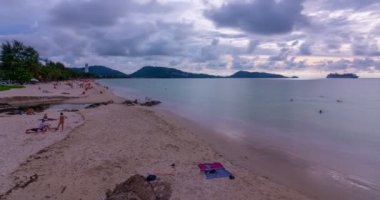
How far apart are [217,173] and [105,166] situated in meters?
4.71

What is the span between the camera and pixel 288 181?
11.8 meters

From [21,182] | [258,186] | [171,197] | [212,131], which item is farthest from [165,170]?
[212,131]

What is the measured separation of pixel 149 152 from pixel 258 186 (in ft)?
19.2

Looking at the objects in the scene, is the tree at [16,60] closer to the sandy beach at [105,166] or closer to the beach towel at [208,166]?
the sandy beach at [105,166]

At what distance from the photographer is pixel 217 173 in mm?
11031

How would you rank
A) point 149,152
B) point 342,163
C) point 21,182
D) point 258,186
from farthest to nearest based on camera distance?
1. point 342,163
2. point 149,152
3. point 258,186
4. point 21,182

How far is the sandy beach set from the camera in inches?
365

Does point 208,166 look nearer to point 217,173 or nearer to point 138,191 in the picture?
point 217,173

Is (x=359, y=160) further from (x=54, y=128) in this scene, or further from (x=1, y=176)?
(x=54, y=128)

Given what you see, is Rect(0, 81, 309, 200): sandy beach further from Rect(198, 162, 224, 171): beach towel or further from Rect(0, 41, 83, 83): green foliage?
Rect(0, 41, 83, 83): green foliage

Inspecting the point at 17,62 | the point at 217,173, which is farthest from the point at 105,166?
the point at 17,62

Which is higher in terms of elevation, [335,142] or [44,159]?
[44,159]

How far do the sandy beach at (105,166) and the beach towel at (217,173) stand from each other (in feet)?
1.00

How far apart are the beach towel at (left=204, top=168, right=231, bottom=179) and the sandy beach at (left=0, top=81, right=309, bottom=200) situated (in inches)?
12.0
